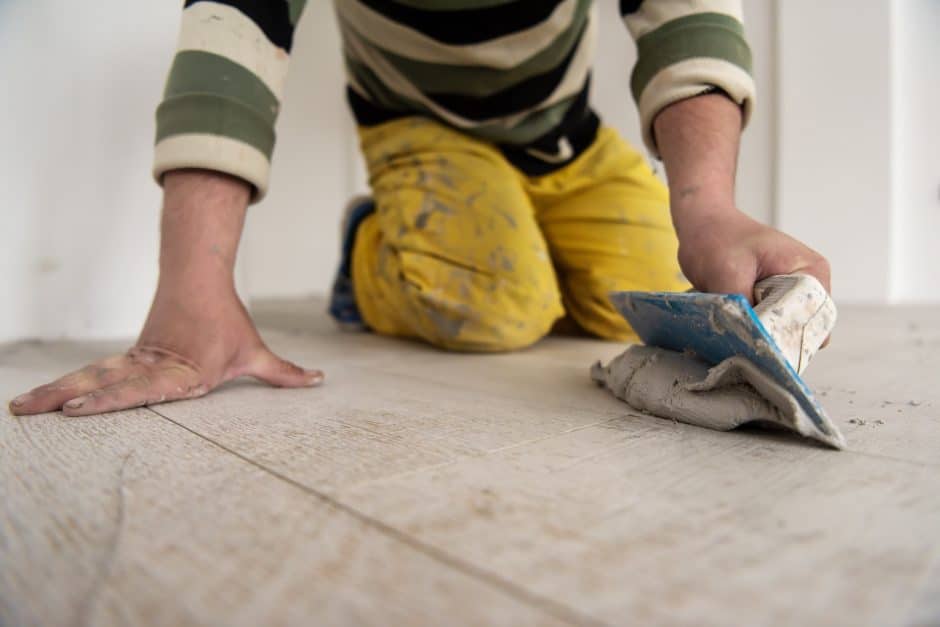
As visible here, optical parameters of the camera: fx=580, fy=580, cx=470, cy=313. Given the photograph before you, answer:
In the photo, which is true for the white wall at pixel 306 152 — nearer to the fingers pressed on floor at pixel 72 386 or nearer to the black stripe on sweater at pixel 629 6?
the fingers pressed on floor at pixel 72 386

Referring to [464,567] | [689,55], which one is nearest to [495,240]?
[689,55]

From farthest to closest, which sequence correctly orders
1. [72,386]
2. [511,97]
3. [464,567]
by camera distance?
1. [511,97]
2. [72,386]
3. [464,567]

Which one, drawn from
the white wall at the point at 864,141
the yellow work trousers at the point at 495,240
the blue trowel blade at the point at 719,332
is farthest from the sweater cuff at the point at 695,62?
the white wall at the point at 864,141

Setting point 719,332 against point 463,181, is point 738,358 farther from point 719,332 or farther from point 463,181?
point 463,181

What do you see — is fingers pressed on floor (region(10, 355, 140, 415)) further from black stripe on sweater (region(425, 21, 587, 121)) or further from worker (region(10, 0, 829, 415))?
black stripe on sweater (region(425, 21, 587, 121))

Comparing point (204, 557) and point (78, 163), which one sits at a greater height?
point (78, 163)

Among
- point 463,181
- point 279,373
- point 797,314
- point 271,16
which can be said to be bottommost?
point 279,373

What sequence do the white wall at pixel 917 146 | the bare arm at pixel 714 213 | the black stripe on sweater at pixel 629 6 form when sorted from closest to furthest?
the bare arm at pixel 714 213, the black stripe on sweater at pixel 629 6, the white wall at pixel 917 146

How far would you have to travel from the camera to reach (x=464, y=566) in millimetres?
301

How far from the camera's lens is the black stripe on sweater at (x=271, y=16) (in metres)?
0.77

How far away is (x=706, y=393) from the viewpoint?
0.57m

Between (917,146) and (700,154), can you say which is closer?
(700,154)

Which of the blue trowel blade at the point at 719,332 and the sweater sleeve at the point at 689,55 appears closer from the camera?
the blue trowel blade at the point at 719,332

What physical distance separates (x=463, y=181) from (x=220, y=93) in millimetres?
594
